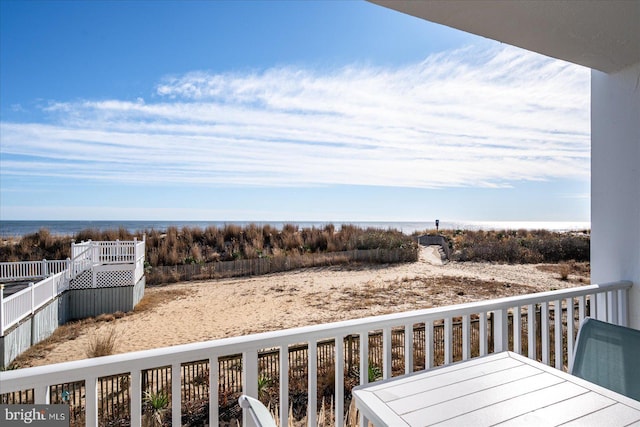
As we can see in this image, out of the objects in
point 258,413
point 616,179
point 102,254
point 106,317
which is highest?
point 616,179

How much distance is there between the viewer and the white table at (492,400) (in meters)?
0.60

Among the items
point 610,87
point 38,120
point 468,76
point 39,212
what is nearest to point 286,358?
point 610,87

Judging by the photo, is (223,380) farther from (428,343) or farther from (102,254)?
(102,254)

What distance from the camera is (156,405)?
7.69ft

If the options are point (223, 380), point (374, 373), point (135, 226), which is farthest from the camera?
point (135, 226)

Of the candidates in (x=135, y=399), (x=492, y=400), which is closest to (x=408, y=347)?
(x=492, y=400)

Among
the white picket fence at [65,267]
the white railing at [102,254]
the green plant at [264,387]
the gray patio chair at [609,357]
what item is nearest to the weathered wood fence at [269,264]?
the white picket fence at [65,267]

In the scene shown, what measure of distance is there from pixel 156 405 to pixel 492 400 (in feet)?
8.10

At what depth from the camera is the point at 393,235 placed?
32.2ft

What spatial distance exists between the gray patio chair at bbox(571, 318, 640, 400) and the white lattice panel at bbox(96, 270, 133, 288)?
6.59 meters

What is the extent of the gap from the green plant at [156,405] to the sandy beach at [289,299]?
1514mm

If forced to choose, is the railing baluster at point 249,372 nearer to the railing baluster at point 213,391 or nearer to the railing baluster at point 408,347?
the railing baluster at point 213,391

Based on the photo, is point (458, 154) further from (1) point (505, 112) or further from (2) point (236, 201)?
(2) point (236, 201)

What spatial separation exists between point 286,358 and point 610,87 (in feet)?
6.30
